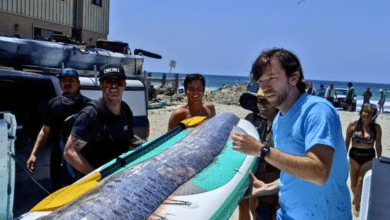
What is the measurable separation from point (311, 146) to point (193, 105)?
3.14 m

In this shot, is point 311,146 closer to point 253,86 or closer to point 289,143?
point 289,143

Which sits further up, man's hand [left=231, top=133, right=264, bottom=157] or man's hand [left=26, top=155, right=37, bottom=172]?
man's hand [left=231, top=133, right=264, bottom=157]

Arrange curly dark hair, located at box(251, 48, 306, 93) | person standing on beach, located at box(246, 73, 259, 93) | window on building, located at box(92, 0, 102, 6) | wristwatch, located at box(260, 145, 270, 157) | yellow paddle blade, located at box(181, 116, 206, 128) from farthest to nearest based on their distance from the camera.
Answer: window on building, located at box(92, 0, 102, 6), yellow paddle blade, located at box(181, 116, 206, 128), person standing on beach, located at box(246, 73, 259, 93), curly dark hair, located at box(251, 48, 306, 93), wristwatch, located at box(260, 145, 270, 157)

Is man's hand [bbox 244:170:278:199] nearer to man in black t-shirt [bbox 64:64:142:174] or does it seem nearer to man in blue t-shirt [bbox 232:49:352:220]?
man in blue t-shirt [bbox 232:49:352:220]

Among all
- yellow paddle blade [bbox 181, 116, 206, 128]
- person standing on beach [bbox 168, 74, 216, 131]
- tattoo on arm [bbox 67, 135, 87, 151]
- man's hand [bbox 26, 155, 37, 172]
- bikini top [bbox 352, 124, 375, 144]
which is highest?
person standing on beach [bbox 168, 74, 216, 131]

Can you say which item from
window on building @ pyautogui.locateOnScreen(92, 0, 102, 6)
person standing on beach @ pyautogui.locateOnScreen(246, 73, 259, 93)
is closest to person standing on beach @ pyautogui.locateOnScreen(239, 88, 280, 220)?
person standing on beach @ pyautogui.locateOnScreen(246, 73, 259, 93)

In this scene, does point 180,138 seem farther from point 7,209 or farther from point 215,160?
point 7,209

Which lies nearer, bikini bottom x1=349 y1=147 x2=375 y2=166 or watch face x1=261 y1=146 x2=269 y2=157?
watch face x1=261 y1=146 x2=269 y2=157

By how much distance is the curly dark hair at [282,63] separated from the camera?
1.92 metres

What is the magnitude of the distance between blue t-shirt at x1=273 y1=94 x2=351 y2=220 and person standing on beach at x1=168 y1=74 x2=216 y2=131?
103 inches

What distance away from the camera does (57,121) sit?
162 inches

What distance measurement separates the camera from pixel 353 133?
18.5 feet

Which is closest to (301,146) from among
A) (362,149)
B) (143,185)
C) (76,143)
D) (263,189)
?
(263,189)

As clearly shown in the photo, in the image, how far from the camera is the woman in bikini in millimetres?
5312
